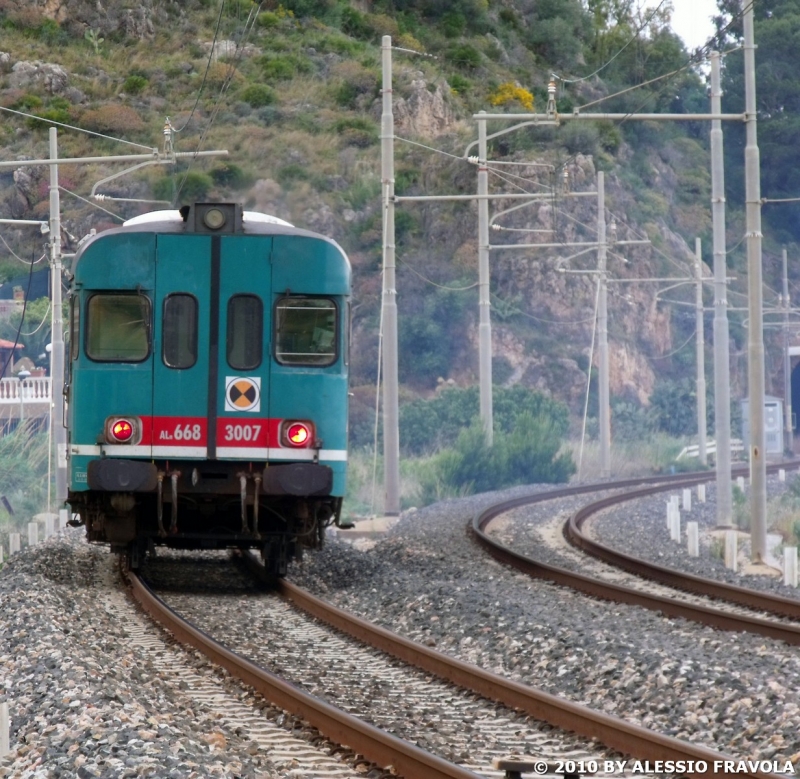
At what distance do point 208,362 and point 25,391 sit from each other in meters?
32.2

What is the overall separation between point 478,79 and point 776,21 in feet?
55.3

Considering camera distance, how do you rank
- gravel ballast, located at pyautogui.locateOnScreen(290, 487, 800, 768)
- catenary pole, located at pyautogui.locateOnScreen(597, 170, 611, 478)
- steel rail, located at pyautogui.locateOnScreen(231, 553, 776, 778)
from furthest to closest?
catenary pole, located at pyautogui.locateOnScreen(597, 170, 611, 478)
gravel ballast, located at pyautogui.locateOnScreen(290, 487, 800, 768)
steel rail, located at pyautogui.locateOnScreen(231, 553, 776, 778)

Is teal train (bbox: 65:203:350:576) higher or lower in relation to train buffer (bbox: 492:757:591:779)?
higher

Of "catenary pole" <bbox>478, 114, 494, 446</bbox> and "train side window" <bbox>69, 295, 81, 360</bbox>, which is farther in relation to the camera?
"catenary pole" <bbox>478, 114, 494, 446</bbox>

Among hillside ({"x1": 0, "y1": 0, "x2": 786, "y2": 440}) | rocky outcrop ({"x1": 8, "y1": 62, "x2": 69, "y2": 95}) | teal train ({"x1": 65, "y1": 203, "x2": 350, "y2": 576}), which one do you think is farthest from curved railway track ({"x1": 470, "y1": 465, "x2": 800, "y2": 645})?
rocky outcrop ({"x1": 8, "y1": 62, "x2": 69, "y2": 95})

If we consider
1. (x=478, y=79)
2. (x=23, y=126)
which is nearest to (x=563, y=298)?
(x=478, y=79)

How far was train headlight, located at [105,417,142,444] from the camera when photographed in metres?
13.2

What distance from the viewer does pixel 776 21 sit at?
8025 centimetres

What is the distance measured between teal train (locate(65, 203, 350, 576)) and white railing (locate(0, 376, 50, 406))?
2941cm

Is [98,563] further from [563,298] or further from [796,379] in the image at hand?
[796,379]

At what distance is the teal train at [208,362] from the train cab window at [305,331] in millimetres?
12

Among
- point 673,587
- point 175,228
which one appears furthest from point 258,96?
point 175,228

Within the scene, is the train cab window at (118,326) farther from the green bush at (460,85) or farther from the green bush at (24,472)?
the green bush at (460,85)

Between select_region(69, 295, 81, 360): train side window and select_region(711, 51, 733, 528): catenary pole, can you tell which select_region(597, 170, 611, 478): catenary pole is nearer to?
select_region(711, 51, 733, 528): catenary pole
